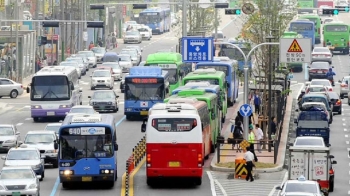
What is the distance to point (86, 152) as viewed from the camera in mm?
43562

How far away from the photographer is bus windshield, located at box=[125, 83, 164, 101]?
67875 mm

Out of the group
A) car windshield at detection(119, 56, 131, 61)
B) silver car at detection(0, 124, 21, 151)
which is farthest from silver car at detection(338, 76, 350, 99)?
silver car at detection(0, 124, 21, 151)

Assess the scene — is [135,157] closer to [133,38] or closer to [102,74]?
[102,74]

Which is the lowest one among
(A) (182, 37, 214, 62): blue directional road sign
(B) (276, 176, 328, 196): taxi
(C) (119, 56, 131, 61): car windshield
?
(C) (119, 56, 131, 61): car windshield

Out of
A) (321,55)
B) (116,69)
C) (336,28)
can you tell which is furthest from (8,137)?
(336,28)

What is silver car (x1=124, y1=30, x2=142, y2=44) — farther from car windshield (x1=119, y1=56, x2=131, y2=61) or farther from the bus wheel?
the bus wheel

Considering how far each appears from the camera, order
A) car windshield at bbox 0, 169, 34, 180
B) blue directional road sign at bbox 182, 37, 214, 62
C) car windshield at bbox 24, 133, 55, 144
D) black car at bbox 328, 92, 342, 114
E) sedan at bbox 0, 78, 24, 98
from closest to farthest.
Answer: car windshield at bbox 0, 169, 34, 180 → car windshield at bbox 24, 133, 55, 144 → blue directional road sign at bbox 182, 37, 214, 62 → black car at bbox 328, 92, 342, 114 → sedan at bbox 0, 78, 24, 98

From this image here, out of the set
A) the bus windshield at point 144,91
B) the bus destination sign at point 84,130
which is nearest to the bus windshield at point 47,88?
the bus windshield at point 144,91

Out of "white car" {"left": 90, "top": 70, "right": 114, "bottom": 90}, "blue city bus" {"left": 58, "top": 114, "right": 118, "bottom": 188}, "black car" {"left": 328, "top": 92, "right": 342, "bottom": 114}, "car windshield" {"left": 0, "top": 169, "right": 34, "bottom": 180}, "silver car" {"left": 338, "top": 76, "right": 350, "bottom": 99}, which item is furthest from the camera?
"white car" {"left": 90, "top": 70, "right": 114, "bottom": 90}

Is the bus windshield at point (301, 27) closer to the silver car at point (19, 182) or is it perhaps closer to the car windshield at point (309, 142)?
the car windshield at point (309, 142)

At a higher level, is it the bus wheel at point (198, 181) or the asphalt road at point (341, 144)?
the bus wheel at point (198, 181)

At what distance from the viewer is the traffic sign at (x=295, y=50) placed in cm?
5331

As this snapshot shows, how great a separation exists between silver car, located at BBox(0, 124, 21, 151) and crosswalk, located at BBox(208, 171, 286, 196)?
11125mm

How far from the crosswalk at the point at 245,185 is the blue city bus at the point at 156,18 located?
10103 centimetres
